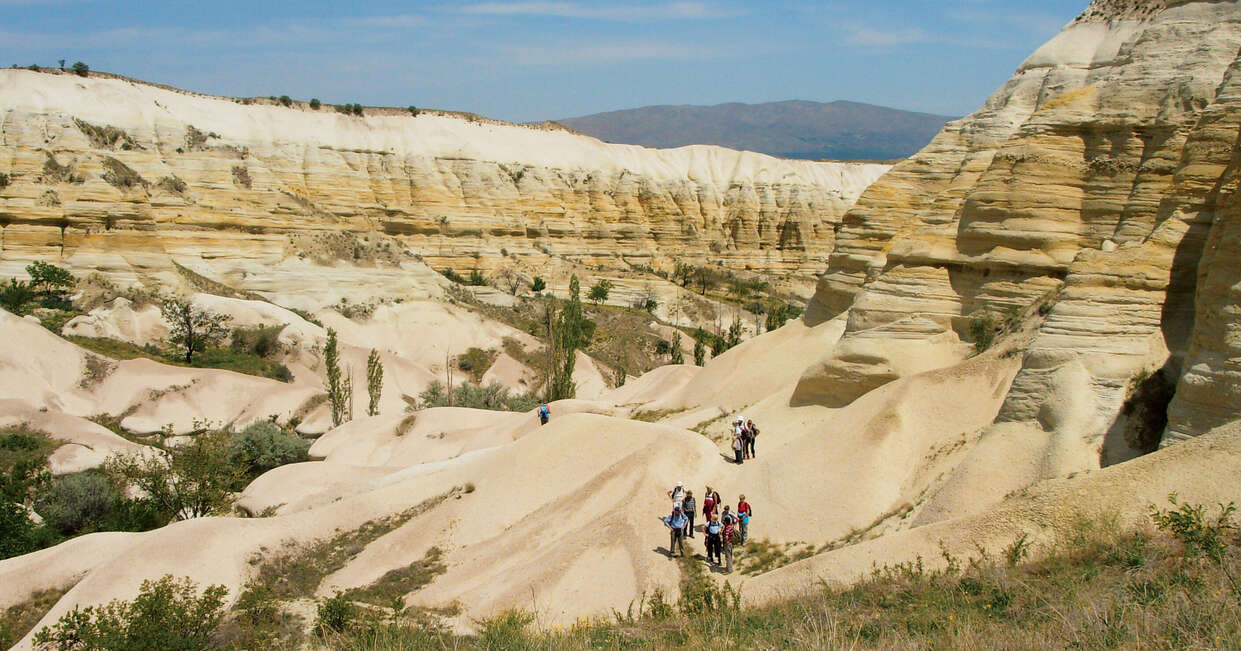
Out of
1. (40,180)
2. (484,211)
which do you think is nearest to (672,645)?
(40,180)

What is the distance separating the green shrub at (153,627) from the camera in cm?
1305

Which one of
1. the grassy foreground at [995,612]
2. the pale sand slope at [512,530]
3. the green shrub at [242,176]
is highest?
the green shrub at [242,176]

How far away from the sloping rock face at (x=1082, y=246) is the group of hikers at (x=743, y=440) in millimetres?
2745

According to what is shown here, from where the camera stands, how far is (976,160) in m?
25.1

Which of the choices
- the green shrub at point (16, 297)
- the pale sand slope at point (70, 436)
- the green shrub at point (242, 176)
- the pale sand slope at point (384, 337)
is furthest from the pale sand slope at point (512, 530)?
the green shrub at point (242, 176)

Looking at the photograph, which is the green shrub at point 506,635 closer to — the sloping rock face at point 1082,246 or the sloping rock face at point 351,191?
the sloping rock face at point 1082,246

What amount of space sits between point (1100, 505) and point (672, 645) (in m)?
5.75

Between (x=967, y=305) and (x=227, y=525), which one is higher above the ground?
(x=967, y=305)

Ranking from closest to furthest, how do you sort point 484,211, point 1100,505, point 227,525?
point 1100,505 → point 227,525 → point 484,211

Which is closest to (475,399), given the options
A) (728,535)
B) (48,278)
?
(48,278)

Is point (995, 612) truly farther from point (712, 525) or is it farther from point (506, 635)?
point (712, 525)

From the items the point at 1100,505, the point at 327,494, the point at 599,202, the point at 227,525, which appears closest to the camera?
the point at 1100,505

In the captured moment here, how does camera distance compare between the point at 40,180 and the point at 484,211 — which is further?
the point at 484,211

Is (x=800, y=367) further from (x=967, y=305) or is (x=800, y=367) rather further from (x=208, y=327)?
(x=208, y=327)
